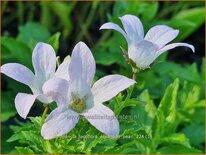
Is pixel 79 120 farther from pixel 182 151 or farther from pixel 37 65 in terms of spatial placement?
pixel 182 151

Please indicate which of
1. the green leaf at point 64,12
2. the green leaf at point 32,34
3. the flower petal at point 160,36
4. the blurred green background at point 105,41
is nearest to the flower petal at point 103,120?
the flower petal at point 160,36

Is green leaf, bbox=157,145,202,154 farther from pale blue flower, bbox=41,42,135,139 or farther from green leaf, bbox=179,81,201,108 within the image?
pale blue flower, bbox=41,42,135,139

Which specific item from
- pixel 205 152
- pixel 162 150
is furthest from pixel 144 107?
pixel 205 152

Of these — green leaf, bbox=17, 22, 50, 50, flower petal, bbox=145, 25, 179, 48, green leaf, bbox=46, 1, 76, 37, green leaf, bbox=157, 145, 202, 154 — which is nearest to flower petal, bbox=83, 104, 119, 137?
flower petal, bbox=145, 25, 179, 48

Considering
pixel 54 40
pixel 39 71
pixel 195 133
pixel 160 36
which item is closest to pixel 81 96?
pixel 39 71

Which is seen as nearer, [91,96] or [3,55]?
[91,96]

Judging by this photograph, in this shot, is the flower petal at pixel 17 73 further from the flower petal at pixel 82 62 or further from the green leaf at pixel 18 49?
the green leaf at pixel 18 49

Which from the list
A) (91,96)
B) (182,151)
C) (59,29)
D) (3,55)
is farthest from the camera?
(59,29)
